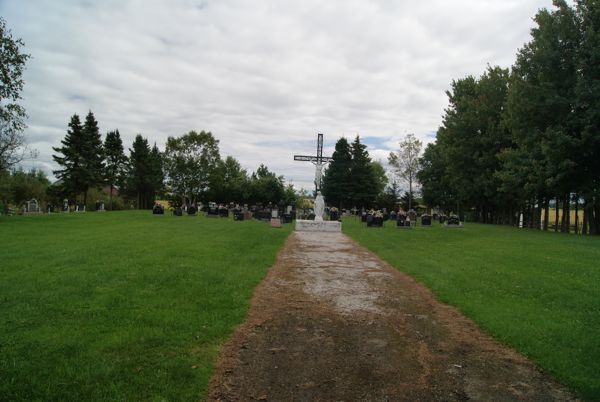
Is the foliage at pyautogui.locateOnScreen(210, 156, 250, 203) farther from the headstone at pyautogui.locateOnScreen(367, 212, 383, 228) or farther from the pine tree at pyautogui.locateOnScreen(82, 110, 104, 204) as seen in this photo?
the headstone at pyautogui.locateOnScreen(367, 212, 383, 228)

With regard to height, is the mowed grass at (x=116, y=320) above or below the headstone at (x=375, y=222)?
below

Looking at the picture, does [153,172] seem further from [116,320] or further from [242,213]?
[116,320]

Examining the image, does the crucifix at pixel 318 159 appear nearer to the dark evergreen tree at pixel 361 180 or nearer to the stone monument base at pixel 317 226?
the stone monument base at pixel 317 226

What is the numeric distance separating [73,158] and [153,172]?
18.0 metres

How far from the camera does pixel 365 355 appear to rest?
4992 millimetres

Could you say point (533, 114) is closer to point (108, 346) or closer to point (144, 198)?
point (108, 346)

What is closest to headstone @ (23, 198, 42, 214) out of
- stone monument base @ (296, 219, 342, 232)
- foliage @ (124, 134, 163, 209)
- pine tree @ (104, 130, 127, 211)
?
pine tree @ (104, 130, 127, 211)

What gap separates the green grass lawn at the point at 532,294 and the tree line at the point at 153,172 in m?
41.2

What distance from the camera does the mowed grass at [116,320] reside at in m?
4.06

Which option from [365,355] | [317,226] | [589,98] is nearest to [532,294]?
[365,355]

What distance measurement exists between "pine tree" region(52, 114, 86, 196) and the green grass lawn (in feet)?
132

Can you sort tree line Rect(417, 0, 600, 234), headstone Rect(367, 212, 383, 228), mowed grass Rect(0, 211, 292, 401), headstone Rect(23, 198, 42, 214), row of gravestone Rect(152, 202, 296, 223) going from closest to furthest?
mowed grass Rect(0, 211, 292, 401) < tree line Rect(417, 0, 600, 234) < headstone Rect(367, 212, 383, 228) < row of gravestone Rect(152, 202, 296, 223) < headstone Rect(23, 198, 42, 214)

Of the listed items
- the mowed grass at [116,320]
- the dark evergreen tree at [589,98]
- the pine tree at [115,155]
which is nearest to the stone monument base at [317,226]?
the mowed grass at [116,320]

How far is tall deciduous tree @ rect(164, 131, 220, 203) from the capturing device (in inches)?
2229
